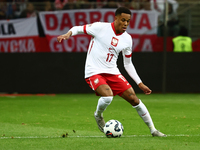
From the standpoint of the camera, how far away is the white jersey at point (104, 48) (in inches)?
274

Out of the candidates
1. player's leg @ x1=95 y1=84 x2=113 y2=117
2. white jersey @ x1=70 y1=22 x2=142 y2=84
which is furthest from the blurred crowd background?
player's leg @ x1=95 y1=84 x2=113 y2=117

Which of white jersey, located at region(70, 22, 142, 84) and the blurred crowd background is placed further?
the blurred crowd background

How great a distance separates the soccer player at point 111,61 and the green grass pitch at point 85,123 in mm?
529

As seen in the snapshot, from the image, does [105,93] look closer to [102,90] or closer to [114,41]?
[102,90]

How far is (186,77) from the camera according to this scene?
49.1 ft

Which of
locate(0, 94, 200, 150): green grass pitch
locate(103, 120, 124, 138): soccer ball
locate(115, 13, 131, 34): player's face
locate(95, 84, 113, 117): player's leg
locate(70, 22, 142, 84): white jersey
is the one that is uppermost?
locate(115, 13, 131, 34): player's face

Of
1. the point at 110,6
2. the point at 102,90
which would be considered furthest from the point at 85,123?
the point at 110,6

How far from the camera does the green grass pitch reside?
6.17 meters

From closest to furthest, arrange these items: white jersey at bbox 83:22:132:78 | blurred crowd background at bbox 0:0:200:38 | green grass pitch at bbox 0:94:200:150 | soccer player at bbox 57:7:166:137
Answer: green grass pitch at bbox 0:94:200:150 → soccer player at bbox 57:7:166:137 → white jersey at bbox 83:22:132:78 → blurred crowd background at bbox 0:0:200:38

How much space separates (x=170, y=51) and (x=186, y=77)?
1048 millimetres

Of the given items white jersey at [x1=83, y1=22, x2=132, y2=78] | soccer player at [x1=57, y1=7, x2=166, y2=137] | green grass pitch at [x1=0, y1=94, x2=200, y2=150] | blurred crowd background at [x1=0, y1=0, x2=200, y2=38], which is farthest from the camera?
blurred crowd background at [x1=0, y1=0, x2=200, y2=38]

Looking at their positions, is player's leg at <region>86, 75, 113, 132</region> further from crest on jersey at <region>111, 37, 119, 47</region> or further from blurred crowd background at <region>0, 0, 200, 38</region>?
blurred crowd background at <region>0, 0, 200, 38</region>

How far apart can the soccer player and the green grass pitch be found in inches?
20.8

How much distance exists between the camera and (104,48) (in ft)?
23.0
